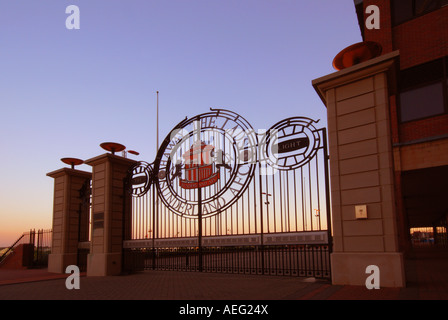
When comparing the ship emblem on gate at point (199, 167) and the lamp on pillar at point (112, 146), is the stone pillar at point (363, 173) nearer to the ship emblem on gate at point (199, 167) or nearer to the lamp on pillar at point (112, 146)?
the ship emblem on gate at point (199, 167)

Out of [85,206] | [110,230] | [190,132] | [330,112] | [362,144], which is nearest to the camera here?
[362,144]

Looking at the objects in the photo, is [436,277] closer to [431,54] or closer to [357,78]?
[357,78]

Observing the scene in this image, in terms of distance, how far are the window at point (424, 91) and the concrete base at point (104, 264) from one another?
1207 centimetres

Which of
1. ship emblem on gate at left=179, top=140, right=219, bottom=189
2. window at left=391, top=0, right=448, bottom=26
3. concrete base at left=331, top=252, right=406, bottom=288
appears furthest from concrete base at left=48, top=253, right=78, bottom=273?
window at left=391, top=0, right=448, bottom=26

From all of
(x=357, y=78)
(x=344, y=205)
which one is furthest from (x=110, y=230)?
(x=357, y=78)

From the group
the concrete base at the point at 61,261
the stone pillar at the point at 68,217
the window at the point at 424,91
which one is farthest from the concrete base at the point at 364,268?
the concrete base at the point at 61,261

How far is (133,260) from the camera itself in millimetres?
12867

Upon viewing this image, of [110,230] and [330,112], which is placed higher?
[330,112]

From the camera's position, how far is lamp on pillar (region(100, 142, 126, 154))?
13.0 metres

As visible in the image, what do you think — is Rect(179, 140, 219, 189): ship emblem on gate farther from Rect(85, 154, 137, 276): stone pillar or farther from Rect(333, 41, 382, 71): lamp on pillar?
Rect(333, 41, 382, 71): lamp on pillar

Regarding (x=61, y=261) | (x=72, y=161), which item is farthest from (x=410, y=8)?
(x=61, y=261)

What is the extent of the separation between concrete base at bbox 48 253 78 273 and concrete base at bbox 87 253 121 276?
2751mm

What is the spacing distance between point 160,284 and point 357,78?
6.70 metres

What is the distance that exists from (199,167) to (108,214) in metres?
4.11
